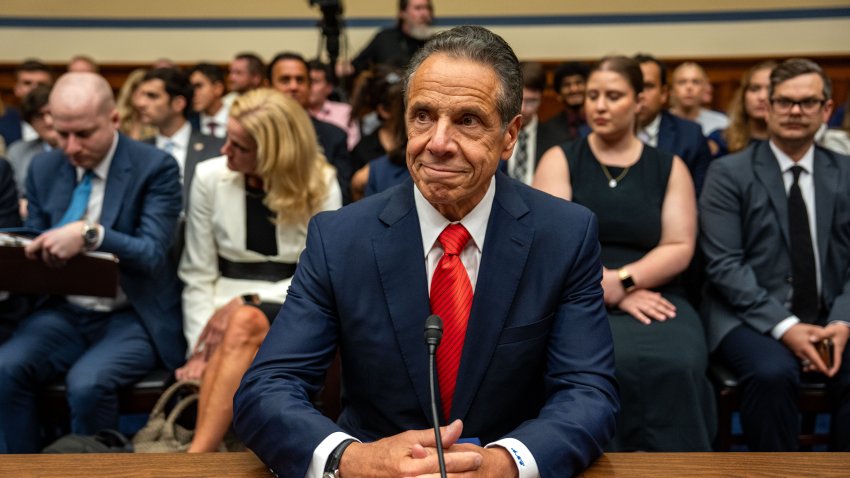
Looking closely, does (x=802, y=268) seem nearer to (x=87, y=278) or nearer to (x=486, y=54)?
(x=486, y=54)

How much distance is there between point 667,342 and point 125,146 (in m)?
1.91

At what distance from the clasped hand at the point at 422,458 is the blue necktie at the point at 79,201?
6.35 feet

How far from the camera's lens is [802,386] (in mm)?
2619

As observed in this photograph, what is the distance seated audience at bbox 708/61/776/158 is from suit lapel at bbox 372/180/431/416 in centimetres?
281

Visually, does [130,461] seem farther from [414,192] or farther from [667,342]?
[667,342]

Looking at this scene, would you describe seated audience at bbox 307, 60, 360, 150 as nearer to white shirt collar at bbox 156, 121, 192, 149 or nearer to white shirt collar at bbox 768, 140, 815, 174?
white shirt collar at bbox 156, 121, 192, 149

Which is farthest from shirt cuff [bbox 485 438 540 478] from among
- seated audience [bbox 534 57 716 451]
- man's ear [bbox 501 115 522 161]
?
seated audience [bbox 534 57 716 451]

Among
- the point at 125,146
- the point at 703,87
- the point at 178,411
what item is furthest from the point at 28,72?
the point at 703,87

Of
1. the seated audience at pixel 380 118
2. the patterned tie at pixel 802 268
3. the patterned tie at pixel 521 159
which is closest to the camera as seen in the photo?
the patterned tie at pixel 802 268

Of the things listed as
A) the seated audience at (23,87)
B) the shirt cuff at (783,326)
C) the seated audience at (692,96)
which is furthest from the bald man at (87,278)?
the seated audience at (692,96)

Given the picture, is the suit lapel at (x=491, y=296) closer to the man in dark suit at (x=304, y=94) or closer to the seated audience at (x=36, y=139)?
the man in dark suit at (x=304, y=94)

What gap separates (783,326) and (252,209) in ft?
5.86

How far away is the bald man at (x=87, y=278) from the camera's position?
103 inches

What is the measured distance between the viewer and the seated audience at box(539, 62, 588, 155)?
4008 millimetres
